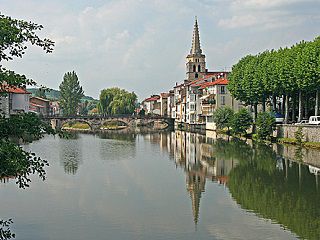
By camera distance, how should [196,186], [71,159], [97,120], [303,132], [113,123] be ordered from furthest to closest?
[113,123]
[97,120]
[303,132]
[71,159]
[196,186]

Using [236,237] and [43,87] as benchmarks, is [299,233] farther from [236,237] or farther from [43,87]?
[43,87]

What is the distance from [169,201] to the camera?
31281 millimetres

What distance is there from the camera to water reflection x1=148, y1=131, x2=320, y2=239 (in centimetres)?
2702

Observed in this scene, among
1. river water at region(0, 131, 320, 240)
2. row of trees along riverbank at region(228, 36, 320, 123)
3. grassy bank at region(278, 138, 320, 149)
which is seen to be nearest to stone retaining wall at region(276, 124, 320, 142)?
grassy bank at region(278, 138, 320, 149)

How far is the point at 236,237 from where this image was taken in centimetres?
2300

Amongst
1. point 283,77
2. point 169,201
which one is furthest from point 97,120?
point 169,201

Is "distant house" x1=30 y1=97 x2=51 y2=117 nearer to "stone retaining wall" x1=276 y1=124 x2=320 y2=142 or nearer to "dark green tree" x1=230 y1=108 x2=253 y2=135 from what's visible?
"dark green tree" x1=230 y1=108 x2=253 y2=135

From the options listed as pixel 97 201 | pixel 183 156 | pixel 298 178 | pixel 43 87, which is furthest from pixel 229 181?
pixel 43 87

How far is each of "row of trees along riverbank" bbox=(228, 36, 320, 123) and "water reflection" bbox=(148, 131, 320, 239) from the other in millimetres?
8519

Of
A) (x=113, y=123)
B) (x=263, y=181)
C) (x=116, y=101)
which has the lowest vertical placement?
(x=263, y=181)

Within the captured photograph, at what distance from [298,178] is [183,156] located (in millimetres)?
22140

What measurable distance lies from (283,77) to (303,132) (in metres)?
7.47

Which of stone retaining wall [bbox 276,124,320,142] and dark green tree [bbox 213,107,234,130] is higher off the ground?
dark green tree [bbox 213,107,234,130]

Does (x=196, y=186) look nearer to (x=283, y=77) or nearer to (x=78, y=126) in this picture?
(x=283, y=77)
